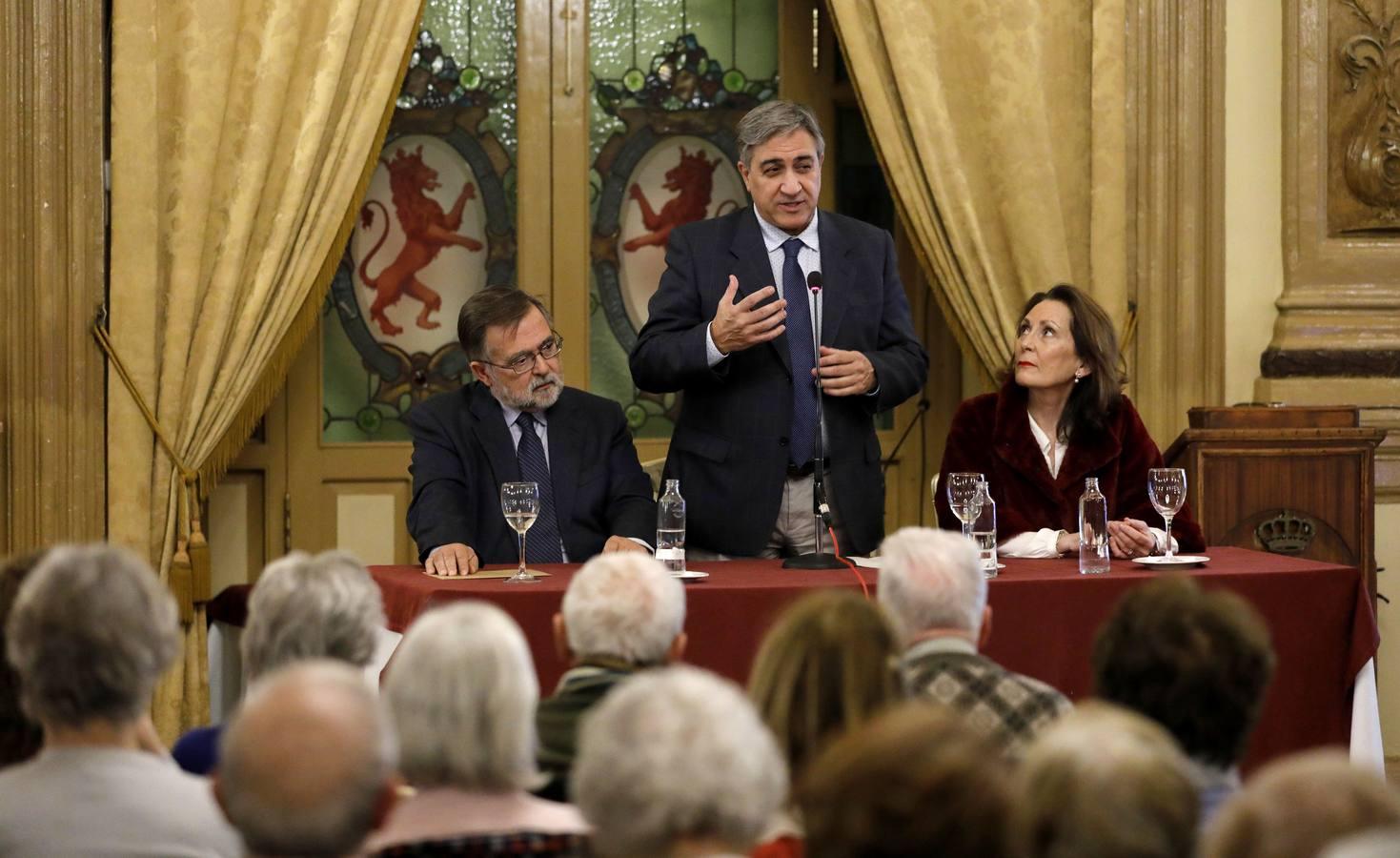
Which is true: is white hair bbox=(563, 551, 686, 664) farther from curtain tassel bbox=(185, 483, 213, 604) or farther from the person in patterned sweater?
curtain tassel bbox=(185, 483, 213, 604)

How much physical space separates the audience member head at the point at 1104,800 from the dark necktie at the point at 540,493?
2.73 m

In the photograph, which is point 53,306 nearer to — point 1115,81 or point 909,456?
point 909,456

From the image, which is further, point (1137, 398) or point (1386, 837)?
point (1137, 398)

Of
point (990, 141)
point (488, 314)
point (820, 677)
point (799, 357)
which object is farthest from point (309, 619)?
point (990, 141)

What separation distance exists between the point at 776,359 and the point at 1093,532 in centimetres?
88

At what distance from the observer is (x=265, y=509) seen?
18.9 ft

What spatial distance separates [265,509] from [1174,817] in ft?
15.2

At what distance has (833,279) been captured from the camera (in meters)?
4.30

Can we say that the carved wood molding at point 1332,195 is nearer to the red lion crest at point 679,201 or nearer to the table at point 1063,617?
the red lion crest at point 679,201

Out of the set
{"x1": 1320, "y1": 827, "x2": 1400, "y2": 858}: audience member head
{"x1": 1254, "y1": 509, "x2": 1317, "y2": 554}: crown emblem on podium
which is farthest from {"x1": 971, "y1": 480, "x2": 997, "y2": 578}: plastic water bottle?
{"x1": 1320, "y1": 827, "x2": 1400, "y2": 858}: audience member head

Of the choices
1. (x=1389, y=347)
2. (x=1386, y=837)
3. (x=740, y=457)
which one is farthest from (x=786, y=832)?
(x=1389, y=347)

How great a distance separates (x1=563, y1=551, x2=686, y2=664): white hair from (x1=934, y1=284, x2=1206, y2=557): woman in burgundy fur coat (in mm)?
1761

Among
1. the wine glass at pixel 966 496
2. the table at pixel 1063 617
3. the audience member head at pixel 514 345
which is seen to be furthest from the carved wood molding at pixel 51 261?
the wine glass at pixel 966 496

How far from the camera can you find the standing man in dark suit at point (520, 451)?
4.22 meters
